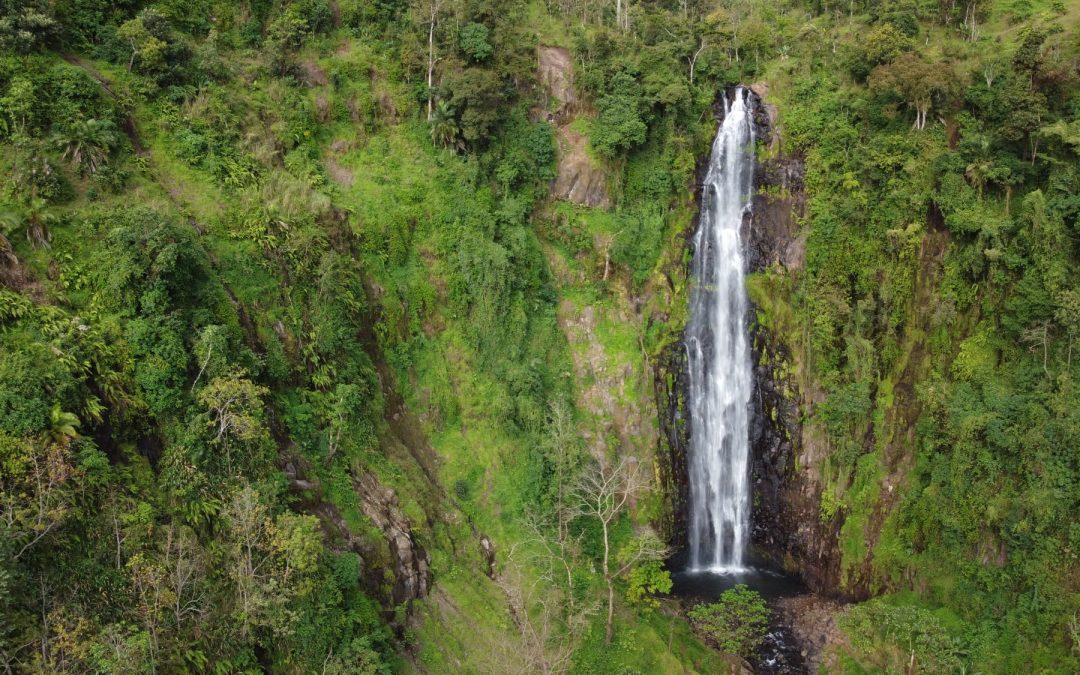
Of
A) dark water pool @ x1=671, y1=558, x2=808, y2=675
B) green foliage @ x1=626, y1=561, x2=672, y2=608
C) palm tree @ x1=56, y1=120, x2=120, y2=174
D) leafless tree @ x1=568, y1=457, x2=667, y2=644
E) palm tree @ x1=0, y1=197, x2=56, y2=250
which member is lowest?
dark water pool @ x1=671, y1=558, x2=808, y2=675

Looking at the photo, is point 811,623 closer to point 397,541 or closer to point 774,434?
point 774,434

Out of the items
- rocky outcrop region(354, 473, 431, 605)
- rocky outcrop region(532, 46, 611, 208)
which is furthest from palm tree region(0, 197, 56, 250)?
rocky outcrop region(532, 46, 611, 208)

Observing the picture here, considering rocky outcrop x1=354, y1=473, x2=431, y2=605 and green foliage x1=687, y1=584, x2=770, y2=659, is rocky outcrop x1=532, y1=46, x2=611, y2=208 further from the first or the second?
green foliage x1=687, y1=584, x2=770, y2=659

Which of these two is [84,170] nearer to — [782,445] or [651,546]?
[651,546]

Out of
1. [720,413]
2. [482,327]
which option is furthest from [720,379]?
[482,327]

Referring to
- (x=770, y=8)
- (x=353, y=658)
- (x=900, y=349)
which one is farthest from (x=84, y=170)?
(x=770, y=8)

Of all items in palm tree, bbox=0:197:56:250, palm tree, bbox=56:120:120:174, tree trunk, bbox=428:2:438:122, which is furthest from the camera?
tree trunk, bbox=428:2:438:122

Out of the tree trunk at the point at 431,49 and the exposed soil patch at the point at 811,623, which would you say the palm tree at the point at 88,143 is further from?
the exposed soil patch at the point at 811,623
